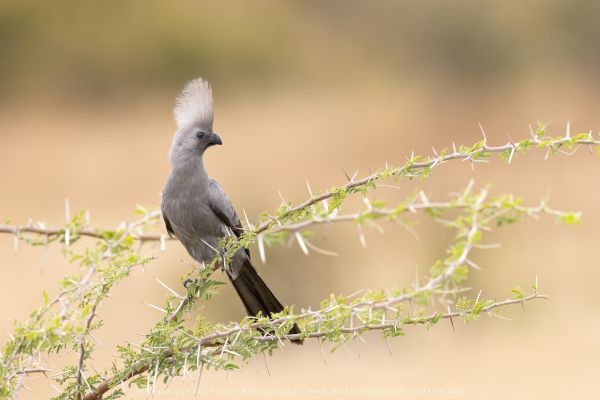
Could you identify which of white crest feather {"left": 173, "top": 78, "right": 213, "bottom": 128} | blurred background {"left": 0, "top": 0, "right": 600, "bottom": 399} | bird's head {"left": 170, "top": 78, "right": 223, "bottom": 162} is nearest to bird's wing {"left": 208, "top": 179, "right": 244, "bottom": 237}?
bird's head {"left": 170, "top": 78, "right": 223, "bottom": 162}

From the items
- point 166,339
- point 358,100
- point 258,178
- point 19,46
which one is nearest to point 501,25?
point 358,100

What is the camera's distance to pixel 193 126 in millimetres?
3730

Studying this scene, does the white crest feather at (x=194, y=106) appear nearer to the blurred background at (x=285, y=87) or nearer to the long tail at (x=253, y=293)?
the long tail at (x=253, y=293)

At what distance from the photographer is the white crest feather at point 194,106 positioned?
363 cm

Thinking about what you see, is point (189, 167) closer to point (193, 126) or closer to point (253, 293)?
point (193, 126)

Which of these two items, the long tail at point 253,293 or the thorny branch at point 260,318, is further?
the long tail at point 253,293

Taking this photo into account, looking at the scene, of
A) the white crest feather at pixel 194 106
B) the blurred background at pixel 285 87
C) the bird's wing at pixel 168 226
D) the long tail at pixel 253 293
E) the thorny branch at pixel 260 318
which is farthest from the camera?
the blurred background at pixel 285 87

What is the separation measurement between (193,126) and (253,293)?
0.76 m

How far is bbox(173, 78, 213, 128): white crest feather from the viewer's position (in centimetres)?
363

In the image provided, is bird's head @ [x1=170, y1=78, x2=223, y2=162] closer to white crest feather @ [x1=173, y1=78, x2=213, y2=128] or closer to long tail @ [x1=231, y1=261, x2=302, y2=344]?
white crest feather @ [x1=173, y1=78, x2=213, y2=128]

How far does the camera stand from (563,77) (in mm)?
13188

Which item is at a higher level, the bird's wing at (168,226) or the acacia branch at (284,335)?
the bird's wing at (168,226)

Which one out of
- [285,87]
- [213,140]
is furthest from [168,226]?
[285,87]

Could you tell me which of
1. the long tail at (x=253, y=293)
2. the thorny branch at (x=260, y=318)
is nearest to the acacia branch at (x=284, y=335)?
the thorny branch at (x=260, y=318)
